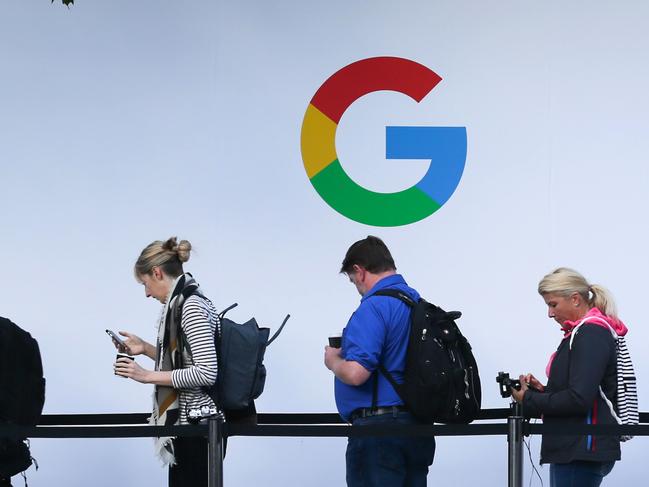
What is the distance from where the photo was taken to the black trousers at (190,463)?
4.58 metres

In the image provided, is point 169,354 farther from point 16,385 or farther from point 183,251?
point 16,385

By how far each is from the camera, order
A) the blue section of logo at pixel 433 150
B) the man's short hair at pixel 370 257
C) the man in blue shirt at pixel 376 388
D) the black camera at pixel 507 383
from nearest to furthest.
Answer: the man in blue shirt at pixel 376 388 → the man's short hair at pixel 370 257 → the black camera at pixel 507 383 → the blue section of logo at pixel 433 150

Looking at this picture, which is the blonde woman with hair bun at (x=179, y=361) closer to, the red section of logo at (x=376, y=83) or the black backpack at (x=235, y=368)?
the black backpack at (x=235, y=368)

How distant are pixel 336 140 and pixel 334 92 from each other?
0.26 m

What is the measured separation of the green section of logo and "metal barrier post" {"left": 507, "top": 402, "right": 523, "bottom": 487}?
1.92m

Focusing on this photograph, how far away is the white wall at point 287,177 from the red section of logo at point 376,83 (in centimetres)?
5

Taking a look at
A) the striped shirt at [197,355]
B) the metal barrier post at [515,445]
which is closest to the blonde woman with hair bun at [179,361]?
the striped shirt at [197,355]

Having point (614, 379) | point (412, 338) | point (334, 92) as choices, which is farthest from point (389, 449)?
point (334, 92)

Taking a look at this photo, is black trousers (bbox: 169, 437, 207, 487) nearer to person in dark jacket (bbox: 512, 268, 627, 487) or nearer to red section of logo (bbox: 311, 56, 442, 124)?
person in dark jacket (bbox: 512, 268, 627, 487)

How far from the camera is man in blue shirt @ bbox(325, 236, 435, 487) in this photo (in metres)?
4.36

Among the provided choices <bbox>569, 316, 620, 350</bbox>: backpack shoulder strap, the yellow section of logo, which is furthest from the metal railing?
the yellow section of logo

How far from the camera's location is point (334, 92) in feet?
21.4

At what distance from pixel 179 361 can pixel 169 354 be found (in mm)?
54

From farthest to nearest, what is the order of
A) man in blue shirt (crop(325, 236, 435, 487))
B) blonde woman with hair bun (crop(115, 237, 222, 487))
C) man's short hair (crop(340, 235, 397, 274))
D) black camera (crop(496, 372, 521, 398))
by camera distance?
black camera (crop(496, 372, 521, 398)) → man's short hair (crop(340, 235, 397, 274)) → blonde woman with hair bun (crop(115, 237, 222, 487)) → man in blue shirt (crop(325, 236, 435, 487))
